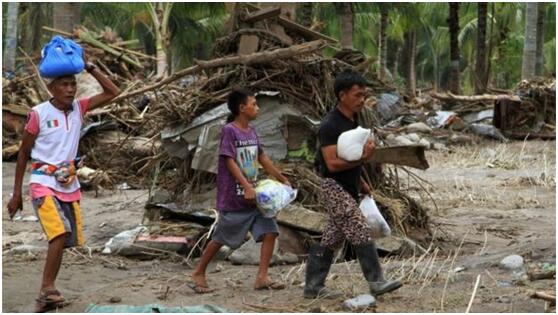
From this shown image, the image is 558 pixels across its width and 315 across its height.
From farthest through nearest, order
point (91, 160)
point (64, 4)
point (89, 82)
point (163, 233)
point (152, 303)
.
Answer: point (64, 4) < point (89, 82) < point (91, 160) < point (163, 233) < point (152, 303)

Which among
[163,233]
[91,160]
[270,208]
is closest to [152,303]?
[270,208]

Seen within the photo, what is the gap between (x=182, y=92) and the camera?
7848 millimetres

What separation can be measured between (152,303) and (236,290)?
2.08 ft

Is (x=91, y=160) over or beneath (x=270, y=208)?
beneath

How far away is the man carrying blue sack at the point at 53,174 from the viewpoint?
4.94 meters

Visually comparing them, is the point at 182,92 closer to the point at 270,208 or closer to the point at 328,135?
the point at 270,208

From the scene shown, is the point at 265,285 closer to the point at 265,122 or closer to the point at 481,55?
the point at 265,122

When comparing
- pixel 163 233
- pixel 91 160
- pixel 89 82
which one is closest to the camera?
pixel 163 233

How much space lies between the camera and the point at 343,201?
16.1ft

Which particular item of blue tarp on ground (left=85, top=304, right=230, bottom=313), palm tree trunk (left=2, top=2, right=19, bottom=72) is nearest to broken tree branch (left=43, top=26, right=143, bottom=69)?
palm tree trunk (left=2, top=2, right=19, bottom=72)

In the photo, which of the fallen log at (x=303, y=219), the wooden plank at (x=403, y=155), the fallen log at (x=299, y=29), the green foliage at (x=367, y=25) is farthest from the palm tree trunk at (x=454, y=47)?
the wooden plank at (x=403, y=155)

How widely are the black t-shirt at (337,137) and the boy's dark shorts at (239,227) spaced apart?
2.49 feet

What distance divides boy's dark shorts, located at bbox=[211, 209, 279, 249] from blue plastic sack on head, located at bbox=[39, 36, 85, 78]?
1.40 m

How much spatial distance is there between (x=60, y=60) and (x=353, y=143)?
184 centimetres
